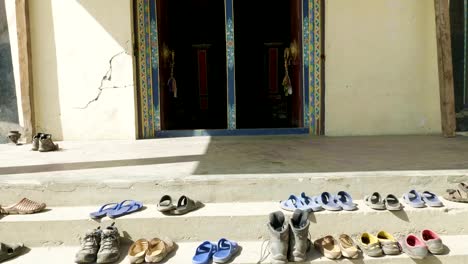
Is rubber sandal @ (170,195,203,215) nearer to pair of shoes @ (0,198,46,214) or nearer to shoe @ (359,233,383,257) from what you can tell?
pair of shoes @ (0,198,46,214)

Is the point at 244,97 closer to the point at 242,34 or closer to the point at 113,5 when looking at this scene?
the point at 242,34

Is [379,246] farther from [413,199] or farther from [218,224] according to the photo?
[218,224]

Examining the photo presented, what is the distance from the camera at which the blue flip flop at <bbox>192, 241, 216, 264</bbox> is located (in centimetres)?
216

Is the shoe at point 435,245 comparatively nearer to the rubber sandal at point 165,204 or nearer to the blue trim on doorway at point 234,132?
the rubber sandal at point 165,204

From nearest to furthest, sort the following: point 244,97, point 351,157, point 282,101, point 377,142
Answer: point 351,157, point 377,142, point 282,101, point 244,97

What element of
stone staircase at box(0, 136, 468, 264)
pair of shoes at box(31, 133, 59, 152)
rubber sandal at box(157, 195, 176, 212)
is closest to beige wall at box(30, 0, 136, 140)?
pair of shoes at box(31, 133, 59, 152)

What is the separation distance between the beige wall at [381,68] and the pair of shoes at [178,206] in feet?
8.90

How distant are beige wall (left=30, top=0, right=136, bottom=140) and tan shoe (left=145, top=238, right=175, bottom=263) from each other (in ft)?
8.67

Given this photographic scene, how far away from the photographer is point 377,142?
13.8 ft

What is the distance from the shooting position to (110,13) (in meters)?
4.71

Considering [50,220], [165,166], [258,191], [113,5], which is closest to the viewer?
[50,220]

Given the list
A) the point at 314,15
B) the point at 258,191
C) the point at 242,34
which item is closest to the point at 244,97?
the point at 242,34

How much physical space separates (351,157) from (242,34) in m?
5.20

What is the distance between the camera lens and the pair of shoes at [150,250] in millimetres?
2172
